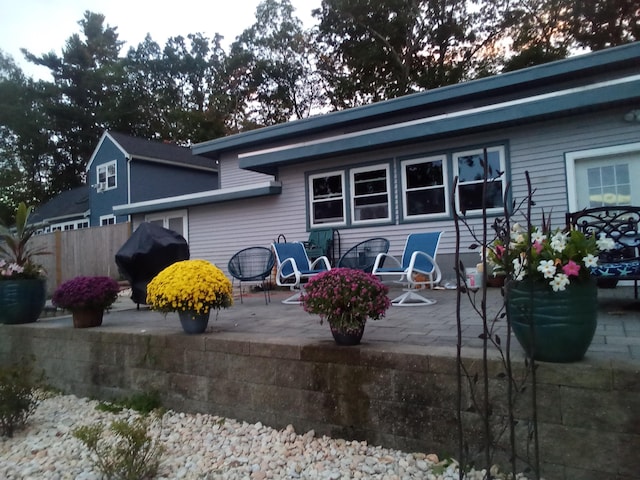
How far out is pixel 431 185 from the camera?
24.5 feet

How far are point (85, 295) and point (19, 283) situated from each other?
1.26 m

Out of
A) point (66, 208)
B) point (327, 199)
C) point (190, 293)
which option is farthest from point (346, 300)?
point (66, 208)

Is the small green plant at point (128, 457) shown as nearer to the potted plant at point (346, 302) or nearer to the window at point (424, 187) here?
the potted plant at point (346, 302)

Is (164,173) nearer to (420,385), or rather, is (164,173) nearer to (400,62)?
(400,62)

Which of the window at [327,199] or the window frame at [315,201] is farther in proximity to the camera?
the window at [327,199]

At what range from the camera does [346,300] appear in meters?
2.62

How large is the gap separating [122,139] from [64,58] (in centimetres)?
1673

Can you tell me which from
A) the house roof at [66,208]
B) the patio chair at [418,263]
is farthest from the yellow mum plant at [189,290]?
the house roof at [66,208]

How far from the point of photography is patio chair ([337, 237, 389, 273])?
6.27 m

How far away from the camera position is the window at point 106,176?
57.4ft

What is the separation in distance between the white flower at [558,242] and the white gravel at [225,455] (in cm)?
117

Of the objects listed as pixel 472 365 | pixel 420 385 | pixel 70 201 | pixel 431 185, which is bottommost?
pixel 420 385

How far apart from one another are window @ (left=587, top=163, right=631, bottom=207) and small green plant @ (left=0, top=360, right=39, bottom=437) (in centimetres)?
715

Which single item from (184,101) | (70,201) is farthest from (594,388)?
(184,101)
